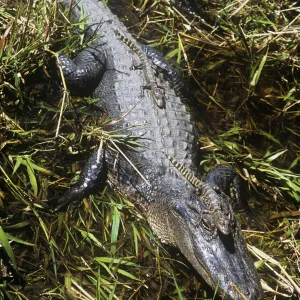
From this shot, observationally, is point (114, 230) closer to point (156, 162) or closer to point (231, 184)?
point (156, 162)

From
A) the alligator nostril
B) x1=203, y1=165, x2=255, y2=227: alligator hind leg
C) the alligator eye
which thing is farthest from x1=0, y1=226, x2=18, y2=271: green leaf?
x1=203, y1=165, x2=255, y2=227: alligator hind leg

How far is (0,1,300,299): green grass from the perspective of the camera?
3799 millimetres

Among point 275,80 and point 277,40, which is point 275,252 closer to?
point 275,80

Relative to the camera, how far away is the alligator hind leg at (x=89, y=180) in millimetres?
4160

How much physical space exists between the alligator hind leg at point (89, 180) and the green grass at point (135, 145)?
0.21 ft

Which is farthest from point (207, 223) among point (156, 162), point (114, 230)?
point (156, 162)

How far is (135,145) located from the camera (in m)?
4.41

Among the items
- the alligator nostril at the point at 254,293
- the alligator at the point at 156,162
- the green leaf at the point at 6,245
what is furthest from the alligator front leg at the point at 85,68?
the alligator nostril at the point at 254,293

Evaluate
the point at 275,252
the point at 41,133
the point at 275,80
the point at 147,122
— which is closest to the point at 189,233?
the point at 275,252

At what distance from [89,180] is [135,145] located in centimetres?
42

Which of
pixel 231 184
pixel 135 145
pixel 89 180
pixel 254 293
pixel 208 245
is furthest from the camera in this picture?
pixel 231 184

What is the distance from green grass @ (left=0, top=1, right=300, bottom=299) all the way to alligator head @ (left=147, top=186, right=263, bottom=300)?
0.49 feet

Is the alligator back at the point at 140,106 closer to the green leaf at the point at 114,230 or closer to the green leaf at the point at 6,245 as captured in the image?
the green leaf at the point at 114,230

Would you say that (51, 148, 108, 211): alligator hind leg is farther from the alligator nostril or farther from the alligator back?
the alligator nostril
